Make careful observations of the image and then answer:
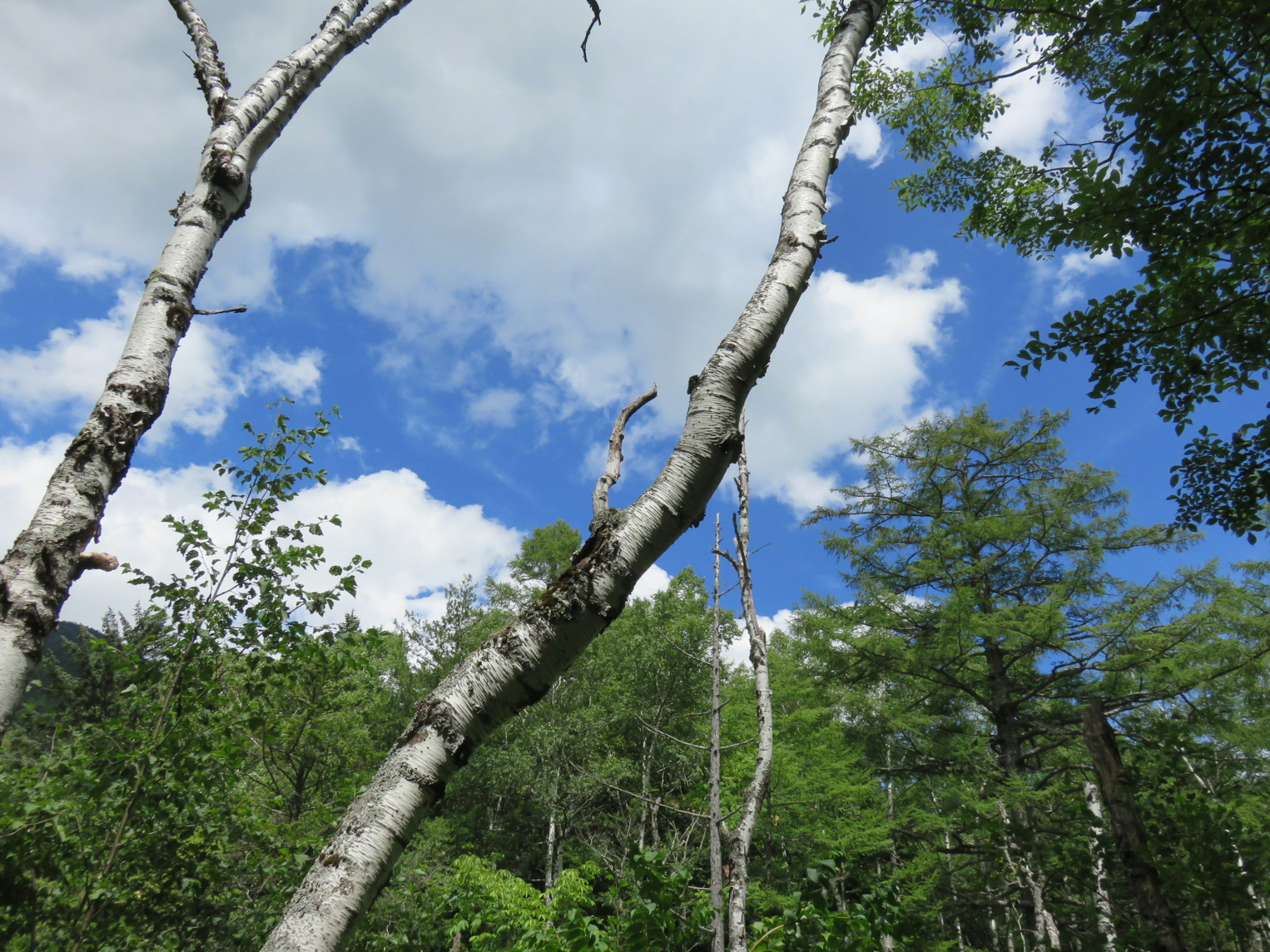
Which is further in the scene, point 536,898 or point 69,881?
point 536,898

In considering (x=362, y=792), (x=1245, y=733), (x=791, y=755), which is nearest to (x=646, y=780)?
(x=791, y=755)

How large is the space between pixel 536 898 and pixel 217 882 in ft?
→ 20.8

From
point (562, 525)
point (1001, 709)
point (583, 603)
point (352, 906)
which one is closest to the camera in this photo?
point (352, 906)

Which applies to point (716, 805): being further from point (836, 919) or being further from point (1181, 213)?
point (1181, 213)

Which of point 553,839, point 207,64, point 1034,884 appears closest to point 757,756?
point 1034,884

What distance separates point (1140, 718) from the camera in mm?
9336

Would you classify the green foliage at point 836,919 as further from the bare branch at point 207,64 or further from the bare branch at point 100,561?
the bare branch at point 207,64

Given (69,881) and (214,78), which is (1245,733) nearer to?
(69,881)

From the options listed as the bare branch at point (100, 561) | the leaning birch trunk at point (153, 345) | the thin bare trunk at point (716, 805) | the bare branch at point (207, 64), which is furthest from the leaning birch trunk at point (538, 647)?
the thin bare trunk at point (716, 805)

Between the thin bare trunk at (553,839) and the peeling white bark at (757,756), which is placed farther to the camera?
the thin bare trunk at (553,839)

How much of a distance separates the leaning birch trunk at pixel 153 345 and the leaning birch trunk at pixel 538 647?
139 centimetres

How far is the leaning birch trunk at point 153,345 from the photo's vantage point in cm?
192

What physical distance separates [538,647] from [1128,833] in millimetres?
3903

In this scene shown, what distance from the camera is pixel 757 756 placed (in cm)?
589
